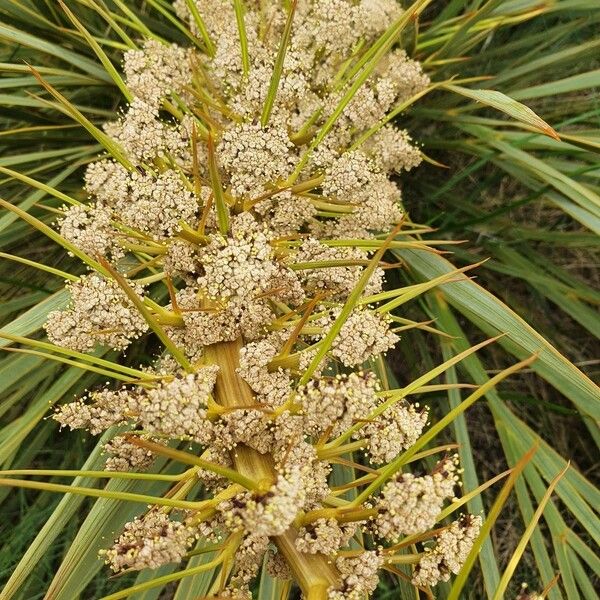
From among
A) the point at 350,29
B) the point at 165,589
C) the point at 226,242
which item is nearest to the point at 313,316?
the point at 226,242

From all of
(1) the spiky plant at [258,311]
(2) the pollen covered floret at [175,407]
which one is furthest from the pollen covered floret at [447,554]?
(2) the pollen covered floret at [175,407]

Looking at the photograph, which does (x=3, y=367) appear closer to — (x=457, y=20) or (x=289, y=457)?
(x=289, y=457)

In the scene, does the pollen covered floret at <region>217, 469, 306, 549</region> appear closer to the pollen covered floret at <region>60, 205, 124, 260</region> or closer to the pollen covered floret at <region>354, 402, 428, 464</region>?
the pollen covered floret at <region>354, 402, 428, 464</region>

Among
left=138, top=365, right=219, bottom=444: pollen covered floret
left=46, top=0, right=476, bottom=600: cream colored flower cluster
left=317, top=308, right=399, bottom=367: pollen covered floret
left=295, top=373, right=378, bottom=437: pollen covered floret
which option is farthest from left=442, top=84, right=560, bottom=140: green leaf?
left=138, top=365, right=219, bottom=444: pollen covered floret

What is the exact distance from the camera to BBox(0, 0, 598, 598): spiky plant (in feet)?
2.15

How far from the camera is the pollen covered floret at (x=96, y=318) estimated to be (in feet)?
2.61

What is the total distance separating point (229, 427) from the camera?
2.35ft

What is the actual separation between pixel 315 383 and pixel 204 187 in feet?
1.41

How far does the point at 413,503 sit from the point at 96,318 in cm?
43

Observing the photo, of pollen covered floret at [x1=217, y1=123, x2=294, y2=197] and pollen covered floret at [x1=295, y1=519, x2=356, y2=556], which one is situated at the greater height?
pollen covered floret at [x1=217, y1=123, x2=294, y2=197]

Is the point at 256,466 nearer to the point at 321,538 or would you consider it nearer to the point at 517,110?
the point at 321,538

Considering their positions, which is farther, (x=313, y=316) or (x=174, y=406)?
(x=313, y=316)

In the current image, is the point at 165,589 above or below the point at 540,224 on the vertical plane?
below

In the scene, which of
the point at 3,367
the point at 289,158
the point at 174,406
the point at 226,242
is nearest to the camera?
the point at 174,406
